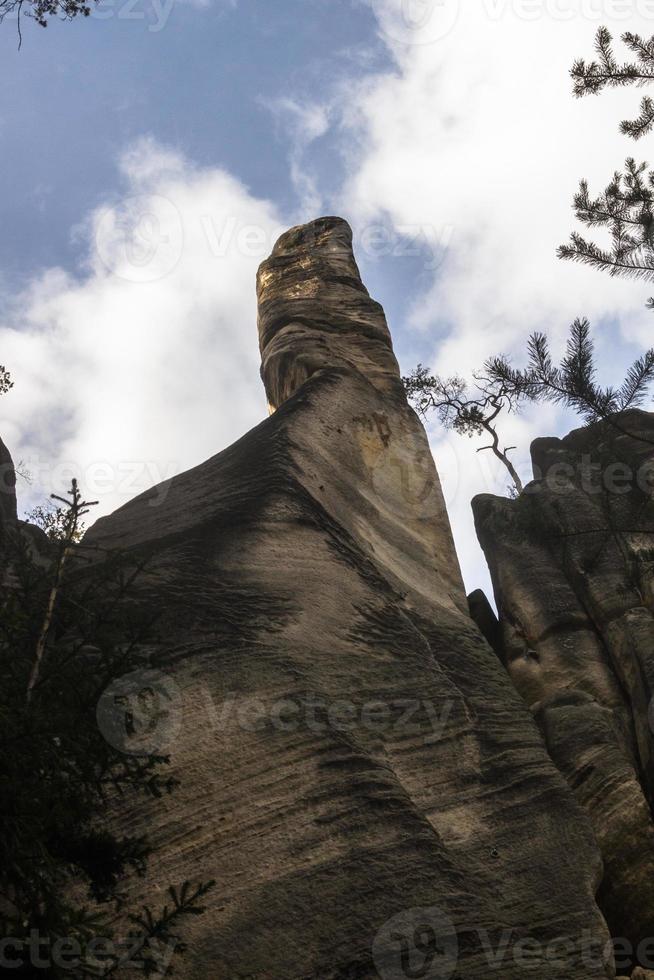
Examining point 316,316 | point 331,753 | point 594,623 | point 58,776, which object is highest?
point 316,316

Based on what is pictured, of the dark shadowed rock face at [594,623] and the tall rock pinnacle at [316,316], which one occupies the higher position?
the tall rock pinnacle at [316,316]

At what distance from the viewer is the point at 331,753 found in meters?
8.38

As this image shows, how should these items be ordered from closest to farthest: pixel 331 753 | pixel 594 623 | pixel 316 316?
pixel 331 753 < pixel 594 623 < pixel 316 316

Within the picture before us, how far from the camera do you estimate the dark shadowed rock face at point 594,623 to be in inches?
436

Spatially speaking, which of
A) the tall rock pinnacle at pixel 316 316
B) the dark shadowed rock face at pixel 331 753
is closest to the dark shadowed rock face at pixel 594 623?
the dark shadowed rock face at pixel 331 753

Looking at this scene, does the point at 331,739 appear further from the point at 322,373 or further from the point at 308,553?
the point at 322,373

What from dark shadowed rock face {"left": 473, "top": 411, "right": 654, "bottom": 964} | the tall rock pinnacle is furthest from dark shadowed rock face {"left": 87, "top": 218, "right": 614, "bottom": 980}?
the tall rock pinnacle

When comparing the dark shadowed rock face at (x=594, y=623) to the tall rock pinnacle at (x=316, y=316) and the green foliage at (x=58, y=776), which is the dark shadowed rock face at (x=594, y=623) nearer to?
the tall rock pinnacle at (x=316, y=316)

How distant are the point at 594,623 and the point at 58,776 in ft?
36.5

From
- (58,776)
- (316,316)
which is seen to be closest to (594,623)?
(316,316)

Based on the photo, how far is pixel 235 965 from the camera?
7.09 meters

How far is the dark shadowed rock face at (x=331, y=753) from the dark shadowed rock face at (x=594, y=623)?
1.57 m

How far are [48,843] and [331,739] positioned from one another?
9.20ft

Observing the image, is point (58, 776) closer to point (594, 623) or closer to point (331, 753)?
point (331, 753)
